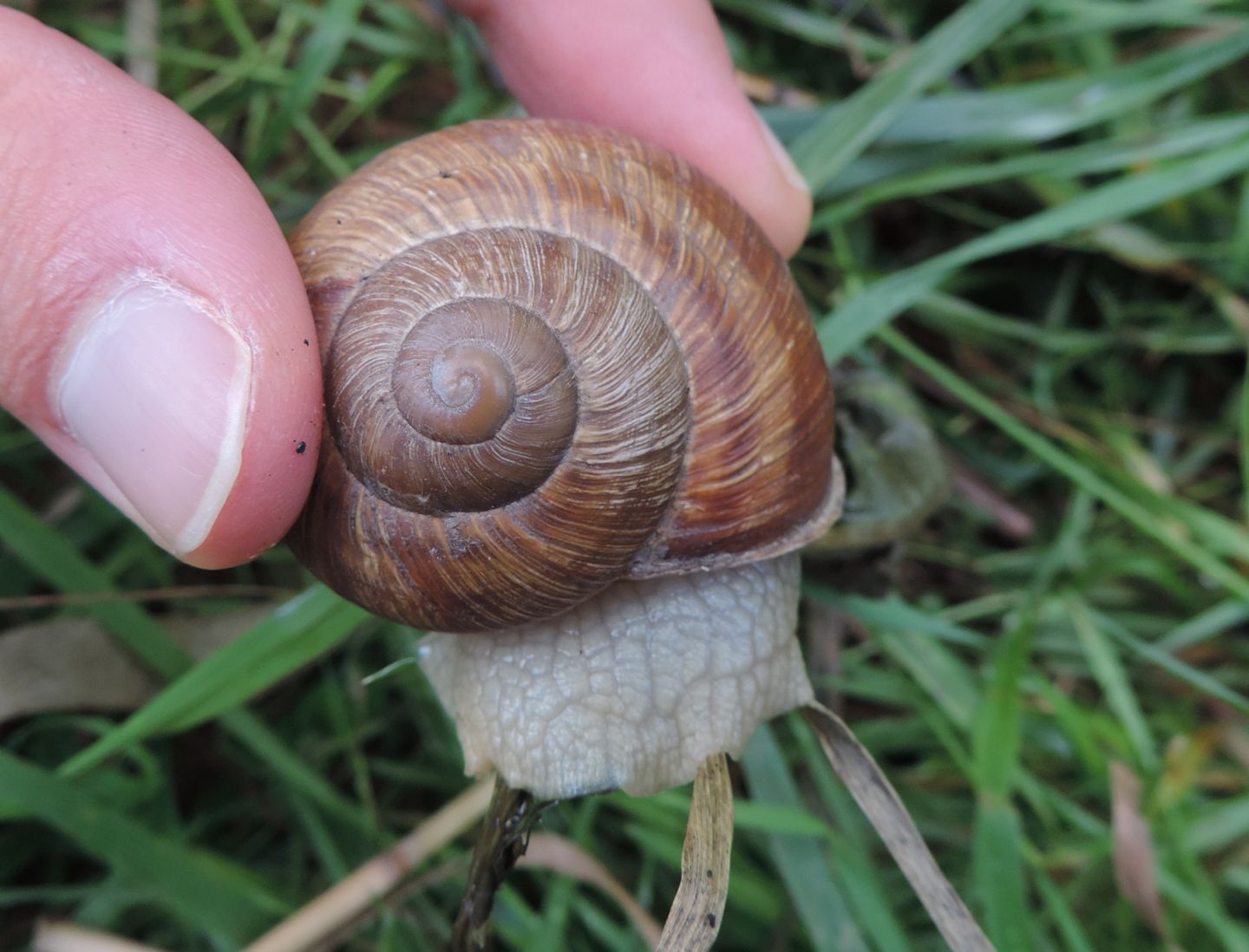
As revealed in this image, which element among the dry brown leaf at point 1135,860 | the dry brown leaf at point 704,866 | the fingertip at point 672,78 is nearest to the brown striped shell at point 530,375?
the dry brown leaf at point 704,866

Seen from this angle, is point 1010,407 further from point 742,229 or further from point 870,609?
point 742,229

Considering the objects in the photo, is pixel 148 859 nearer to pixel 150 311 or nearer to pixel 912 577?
pixel 150 311

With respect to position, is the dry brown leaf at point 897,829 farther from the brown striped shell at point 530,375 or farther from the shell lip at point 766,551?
the brown striped shell at point 530,375

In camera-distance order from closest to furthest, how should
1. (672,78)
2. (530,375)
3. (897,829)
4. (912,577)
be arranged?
(530,375) → (897,829) → (672,78) → (912,577)

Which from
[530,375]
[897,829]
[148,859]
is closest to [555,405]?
[530,375]

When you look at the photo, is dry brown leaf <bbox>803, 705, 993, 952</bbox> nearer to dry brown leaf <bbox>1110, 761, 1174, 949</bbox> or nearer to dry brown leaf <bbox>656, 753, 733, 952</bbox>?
dry brown leaf <bbox>656, 753, 733, 952</bbox>

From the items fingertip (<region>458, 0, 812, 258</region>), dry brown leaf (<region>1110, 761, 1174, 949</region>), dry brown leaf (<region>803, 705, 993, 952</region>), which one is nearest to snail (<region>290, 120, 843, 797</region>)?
dry brown leaf (<region>803, 705, 993, 952</region>)

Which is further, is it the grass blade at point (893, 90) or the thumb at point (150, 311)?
the grass blade at point (893, 90)
